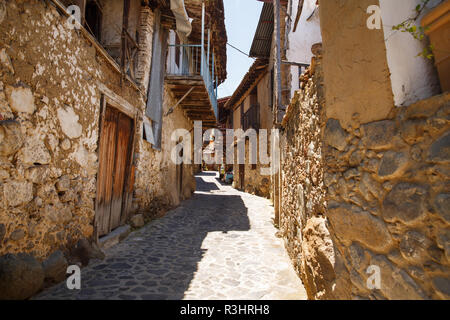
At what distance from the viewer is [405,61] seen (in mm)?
1634

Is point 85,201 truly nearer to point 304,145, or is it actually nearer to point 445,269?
point 304,145

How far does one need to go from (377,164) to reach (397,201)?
0.87 ft

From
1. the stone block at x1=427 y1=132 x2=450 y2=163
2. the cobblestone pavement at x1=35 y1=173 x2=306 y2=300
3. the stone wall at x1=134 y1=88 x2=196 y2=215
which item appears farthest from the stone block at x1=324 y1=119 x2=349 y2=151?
the stone wall at x1=134 y1=88 x2=196 y2=215

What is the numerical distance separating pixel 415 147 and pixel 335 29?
3.82 ft

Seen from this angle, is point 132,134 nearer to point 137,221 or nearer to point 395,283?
point 137,221

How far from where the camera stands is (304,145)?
10.6 feet

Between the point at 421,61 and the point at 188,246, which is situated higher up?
the point at 421,61

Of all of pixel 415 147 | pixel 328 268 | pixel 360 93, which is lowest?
pixel 328 268

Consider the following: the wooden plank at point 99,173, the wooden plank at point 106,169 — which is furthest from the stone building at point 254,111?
the wooden plank at point 99,173

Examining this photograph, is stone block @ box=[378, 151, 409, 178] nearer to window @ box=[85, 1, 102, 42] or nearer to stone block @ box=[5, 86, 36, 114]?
stone block @ box=[5, 86, 36, 114]

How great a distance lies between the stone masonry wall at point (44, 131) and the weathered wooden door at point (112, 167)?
0.45 meters

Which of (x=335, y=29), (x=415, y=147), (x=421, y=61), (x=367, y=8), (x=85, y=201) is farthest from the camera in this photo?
(x=85, y=201)

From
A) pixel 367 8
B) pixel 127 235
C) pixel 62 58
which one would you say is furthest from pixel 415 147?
pixel 127 235
